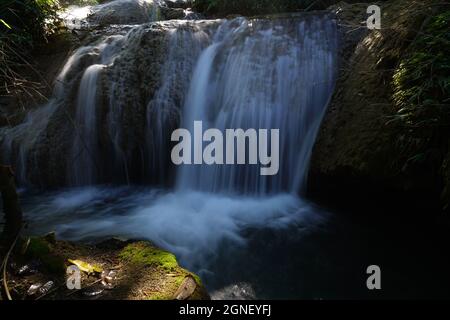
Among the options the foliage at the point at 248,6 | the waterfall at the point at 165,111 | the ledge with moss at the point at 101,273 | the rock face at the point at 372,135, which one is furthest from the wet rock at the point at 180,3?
the ledge with moss at the point at 101,273

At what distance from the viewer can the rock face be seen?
3.64 meters

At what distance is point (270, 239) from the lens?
428 centimetres

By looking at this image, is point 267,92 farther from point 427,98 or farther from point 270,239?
point 427,98

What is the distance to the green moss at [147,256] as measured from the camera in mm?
2662

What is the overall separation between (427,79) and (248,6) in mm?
7133

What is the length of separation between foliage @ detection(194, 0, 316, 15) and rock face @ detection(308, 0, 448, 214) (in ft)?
12.3

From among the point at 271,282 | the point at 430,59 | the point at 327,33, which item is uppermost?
the point at 327,33

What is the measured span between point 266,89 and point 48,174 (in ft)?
14.1

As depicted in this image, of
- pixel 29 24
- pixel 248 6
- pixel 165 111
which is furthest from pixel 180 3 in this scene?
pixel 165 111

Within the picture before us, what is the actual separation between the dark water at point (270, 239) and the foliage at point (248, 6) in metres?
5.76
